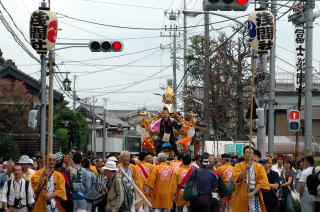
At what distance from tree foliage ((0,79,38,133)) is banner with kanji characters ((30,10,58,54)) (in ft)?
47.8

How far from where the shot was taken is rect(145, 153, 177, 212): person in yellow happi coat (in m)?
16.4

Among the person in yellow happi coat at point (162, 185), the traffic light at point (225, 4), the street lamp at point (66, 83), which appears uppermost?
the traffic light at point (225, 4)

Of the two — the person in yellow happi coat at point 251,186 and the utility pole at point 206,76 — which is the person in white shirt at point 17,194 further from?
the utility pole at point 206,76

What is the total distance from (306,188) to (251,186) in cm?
205

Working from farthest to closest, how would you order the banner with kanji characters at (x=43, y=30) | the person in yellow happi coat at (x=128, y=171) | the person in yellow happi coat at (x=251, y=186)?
the banner with kanji characters at (x=43, y=30) < the person in yellow happi coat at (x=128, y=171) < the person in yellow happi coat at (x=251, y=186)

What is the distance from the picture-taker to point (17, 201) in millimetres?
13531

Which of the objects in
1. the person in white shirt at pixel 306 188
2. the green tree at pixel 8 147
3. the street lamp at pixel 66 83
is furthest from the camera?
the street lamp at pixel 66 83

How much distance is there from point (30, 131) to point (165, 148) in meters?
16.7

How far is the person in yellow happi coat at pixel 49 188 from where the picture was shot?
41.8 feet

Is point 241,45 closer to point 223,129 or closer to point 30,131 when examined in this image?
point 223,129

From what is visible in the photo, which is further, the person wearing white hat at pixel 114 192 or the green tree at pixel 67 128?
the green tree at pixel 67 128

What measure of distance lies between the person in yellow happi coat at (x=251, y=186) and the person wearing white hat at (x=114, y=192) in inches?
86.7

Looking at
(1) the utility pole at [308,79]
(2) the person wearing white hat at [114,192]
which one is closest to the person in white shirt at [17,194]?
(2) the person wearing white hat at [114,192]

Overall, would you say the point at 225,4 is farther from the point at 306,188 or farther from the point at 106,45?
the point at 106,45
